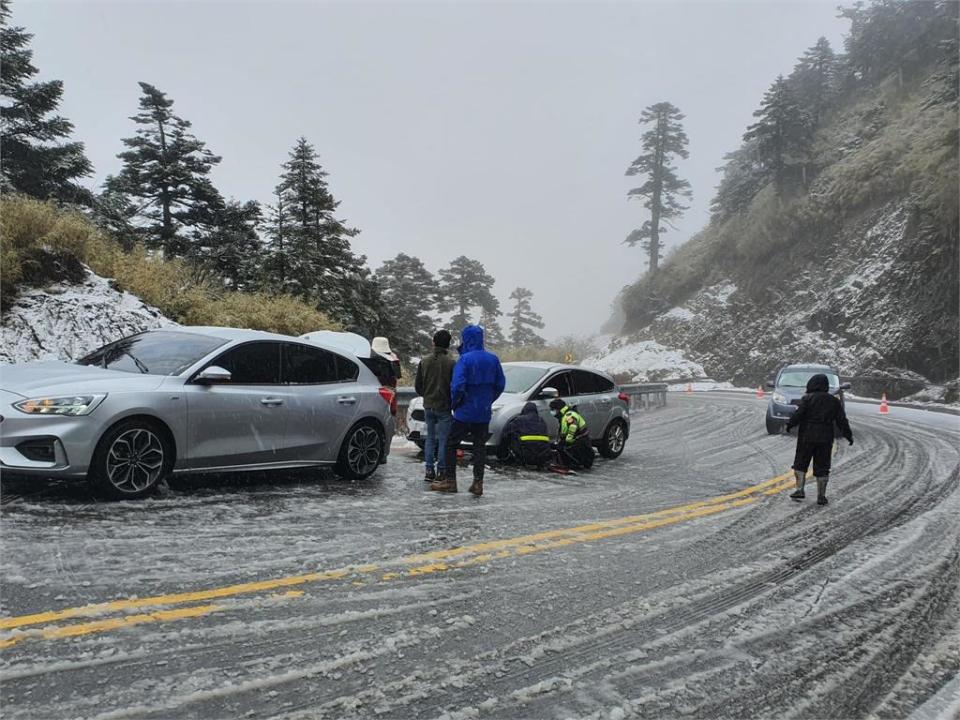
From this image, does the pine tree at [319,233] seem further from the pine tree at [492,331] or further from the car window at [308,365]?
the pine tree at [492,331]

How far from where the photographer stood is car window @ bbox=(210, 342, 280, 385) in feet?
21.5

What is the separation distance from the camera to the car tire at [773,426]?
1538 centimetres

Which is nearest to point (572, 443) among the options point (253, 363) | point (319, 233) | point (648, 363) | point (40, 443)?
point (253, 363)

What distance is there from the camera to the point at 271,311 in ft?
55.5

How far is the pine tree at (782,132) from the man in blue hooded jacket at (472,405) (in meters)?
45.3

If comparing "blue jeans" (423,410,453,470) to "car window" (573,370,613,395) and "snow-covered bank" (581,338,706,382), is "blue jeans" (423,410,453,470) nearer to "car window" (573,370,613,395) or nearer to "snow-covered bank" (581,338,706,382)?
"car window" (573,370,613,395)

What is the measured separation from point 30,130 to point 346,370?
71.2 feet

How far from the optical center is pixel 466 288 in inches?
2180

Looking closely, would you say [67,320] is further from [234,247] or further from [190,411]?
[234,247]

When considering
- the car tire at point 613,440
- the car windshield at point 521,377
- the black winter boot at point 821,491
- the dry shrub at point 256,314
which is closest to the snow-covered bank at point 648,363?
the dry shrub at point 256,314

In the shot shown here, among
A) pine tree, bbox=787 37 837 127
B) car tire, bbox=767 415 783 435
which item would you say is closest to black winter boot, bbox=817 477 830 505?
car tire, bbox=767 415 783 435

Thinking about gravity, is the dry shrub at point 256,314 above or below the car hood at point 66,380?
above

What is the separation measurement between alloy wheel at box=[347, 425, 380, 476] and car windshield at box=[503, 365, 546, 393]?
2.91 m

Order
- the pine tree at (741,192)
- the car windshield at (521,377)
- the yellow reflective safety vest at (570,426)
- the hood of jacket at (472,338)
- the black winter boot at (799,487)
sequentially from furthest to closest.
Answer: the pine tree at (741,192) < the car windshield at (521,377) < the yellow reflective safety vest at (570,426) < the black winter boot at (799,487) < the hood of jacket at (472,338)
